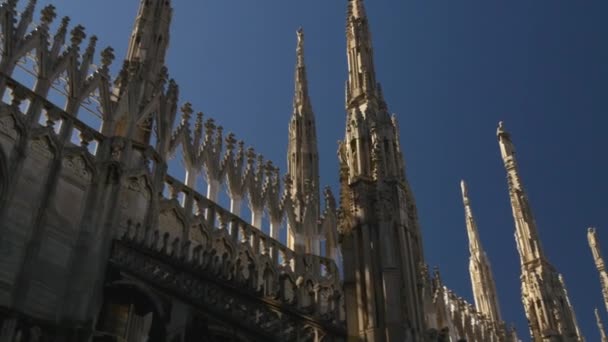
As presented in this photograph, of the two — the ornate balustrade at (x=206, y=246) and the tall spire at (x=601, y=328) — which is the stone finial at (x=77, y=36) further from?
the tall spire at (x=601, y=328)

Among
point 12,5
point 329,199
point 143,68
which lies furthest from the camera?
point 329,199

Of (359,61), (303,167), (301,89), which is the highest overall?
(301,89)

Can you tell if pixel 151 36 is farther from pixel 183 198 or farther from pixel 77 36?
pixel 183 198

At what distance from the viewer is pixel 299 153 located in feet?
78.7

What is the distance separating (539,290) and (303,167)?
8104 mm

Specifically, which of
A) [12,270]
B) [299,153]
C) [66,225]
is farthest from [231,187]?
[12,270]

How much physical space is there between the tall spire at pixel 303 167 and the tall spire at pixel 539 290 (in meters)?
6.70

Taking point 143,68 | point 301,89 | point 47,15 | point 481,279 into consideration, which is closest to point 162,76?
point 143,68

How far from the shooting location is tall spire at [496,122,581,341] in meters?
21.6

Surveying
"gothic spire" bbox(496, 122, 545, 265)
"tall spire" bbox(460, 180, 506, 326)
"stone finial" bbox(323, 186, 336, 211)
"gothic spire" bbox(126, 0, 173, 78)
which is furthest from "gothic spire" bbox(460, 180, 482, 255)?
"gothic spire" bbox(126, 0, 173, 78)

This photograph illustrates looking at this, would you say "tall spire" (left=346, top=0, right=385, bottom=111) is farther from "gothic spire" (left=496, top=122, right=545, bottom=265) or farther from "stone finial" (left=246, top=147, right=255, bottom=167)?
"gothic spire" (left=496, top=122, right=545, bottom=265)

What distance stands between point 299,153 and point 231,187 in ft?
12.5

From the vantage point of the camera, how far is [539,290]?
878 inches

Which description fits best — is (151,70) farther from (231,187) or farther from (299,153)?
(299,153)
